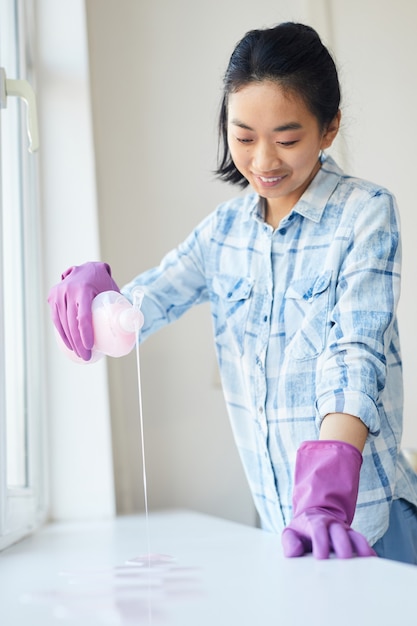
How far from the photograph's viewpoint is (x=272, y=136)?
111 cm

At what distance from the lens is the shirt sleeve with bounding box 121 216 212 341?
4.43 feet

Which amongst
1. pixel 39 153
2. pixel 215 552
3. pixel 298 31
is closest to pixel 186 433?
pixel 39 153

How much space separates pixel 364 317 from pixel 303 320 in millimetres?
161

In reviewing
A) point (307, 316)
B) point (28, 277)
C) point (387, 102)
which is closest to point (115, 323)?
point (307, 316)

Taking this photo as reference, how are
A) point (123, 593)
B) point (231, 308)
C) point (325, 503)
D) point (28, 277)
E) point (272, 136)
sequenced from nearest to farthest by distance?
point (123, 593)
point (325, 503)
point (272, 136)
point (231, 308)
point (28, 277)

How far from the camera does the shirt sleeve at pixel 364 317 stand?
0.96m

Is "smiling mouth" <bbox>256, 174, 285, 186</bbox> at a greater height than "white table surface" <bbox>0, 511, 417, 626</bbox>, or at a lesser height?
greater

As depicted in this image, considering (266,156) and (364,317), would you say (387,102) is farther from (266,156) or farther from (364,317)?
(364,317)

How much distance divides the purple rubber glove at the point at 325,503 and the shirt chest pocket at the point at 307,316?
0.25m

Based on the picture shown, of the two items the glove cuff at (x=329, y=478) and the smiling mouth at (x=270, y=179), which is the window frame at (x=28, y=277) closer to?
the smiling mouth at (x=270, y=179)

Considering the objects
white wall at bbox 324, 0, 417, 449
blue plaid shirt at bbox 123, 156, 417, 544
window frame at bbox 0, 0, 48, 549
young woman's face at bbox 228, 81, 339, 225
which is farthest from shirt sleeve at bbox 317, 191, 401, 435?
white wall at bbox 324, 0, 417, 449

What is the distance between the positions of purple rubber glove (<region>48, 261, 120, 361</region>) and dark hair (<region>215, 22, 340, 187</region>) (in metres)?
0.34

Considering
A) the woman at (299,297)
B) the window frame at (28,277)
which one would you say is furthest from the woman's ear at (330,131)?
the window frame at (28,277)

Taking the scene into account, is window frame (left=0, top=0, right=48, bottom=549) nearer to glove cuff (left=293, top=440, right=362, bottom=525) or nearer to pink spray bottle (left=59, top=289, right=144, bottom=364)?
pink spray bottle (left=59, top=289, right=144, bottom=364)
